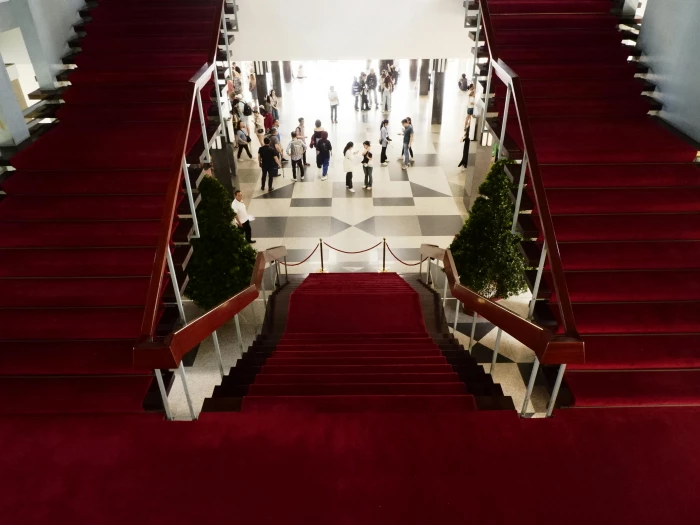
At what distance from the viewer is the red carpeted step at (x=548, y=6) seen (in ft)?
18.8

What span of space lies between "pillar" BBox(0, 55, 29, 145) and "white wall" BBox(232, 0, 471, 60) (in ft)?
11.0

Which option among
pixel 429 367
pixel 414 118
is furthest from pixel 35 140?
pixel 414 118

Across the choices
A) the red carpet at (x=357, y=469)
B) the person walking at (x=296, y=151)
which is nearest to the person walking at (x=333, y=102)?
the person walking at (x=296, y=151)

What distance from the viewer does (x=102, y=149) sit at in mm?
4438

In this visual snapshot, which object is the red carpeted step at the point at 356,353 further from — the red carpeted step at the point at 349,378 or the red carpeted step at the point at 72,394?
the red carpeted step at the point at 72,394

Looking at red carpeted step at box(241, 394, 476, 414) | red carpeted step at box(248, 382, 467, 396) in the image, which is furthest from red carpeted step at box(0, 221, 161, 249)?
red carpeted step at box(241, 394, 476, 414)

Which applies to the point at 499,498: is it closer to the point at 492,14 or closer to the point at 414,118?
the point at 492,14

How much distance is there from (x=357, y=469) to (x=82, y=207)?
3.09m

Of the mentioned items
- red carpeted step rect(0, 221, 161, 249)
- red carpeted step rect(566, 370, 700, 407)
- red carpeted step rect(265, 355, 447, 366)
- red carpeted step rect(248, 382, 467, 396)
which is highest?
red carpeted step rect(0, 221, 161, 249)

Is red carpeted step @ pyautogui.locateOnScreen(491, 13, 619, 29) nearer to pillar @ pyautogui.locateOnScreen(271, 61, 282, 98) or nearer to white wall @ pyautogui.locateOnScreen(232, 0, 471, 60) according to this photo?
white wall @ pyautogui.locateOnScreen(232, 0, 471, 60)

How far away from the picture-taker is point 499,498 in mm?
2029

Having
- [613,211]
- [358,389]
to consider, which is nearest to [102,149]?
[358,389]

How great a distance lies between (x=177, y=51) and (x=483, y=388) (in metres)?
4.86

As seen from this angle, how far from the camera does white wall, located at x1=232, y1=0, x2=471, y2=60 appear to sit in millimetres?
6859
